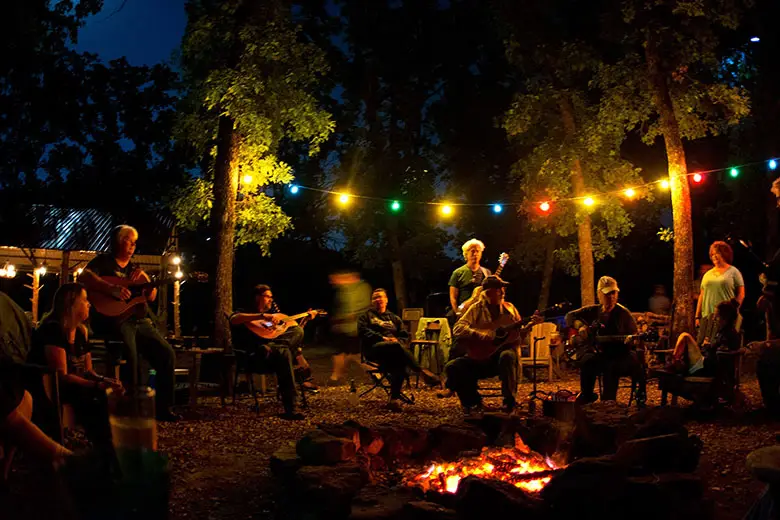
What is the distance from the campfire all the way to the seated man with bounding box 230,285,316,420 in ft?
8.80

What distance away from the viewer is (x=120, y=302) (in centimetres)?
638

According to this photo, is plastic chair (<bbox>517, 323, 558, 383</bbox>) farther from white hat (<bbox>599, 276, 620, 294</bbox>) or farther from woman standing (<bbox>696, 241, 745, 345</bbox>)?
white hat (<bbox>599, 276, 620, 294</bbox>)

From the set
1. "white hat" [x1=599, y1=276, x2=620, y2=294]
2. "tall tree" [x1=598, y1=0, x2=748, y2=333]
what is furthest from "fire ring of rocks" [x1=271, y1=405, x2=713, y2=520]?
"tall tree" [x1=598, y1=0, x2=748, y2=333]

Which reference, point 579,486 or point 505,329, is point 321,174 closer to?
point 505,329

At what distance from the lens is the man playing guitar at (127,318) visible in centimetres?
636

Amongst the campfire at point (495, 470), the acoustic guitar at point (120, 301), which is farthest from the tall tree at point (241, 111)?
the campfire at point (495, 470)

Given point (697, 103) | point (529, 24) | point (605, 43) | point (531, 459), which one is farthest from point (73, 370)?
point (605, 43)

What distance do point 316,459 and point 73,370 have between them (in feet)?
7.05

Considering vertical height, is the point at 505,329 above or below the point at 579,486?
above

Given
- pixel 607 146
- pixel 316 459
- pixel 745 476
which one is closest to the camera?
pixel 316 459

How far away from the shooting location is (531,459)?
191 inches

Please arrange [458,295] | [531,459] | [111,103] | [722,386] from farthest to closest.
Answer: [111,103] → [458,295] → [722,386] → [531,459]

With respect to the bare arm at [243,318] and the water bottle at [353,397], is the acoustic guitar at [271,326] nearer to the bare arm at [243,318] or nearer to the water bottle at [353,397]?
the bare arm at [243,318]

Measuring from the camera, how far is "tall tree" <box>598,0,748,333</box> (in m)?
11.1
